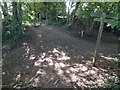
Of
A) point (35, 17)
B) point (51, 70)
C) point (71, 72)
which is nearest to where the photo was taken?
point (71, 72)

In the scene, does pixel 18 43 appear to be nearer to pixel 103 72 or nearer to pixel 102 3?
pixel 103 72

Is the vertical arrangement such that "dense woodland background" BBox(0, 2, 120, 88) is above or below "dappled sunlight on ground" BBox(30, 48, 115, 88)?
above

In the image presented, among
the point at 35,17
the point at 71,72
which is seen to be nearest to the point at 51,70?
the point at 71,72

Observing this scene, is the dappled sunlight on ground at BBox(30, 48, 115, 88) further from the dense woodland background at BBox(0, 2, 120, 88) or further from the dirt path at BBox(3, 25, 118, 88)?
the dense woodland background at BBox(0, 2, 120, 88)

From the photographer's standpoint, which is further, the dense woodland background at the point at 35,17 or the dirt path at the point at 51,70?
the dense woodland background at the point at 35,17

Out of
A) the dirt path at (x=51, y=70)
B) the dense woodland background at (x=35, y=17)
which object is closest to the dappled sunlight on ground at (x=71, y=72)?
the dirt path at (x=51, y=70)

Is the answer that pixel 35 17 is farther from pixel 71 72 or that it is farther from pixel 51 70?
pixel 71 72

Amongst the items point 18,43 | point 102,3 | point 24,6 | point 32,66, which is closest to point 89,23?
point 102,3

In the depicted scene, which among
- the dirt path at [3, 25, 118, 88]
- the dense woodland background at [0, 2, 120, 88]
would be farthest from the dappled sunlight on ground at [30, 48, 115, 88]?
the dense woodland background at [0, 2, 120, 88]

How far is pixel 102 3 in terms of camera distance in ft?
22.0

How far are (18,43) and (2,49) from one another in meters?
0.86

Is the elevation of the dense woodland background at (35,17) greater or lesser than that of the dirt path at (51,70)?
greater

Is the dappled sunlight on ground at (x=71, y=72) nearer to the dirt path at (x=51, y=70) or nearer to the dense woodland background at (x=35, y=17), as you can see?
the dirt path at (x=51, y=70)

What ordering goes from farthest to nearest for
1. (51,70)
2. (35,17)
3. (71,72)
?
(35,17) < (51,70) < (71,72)
